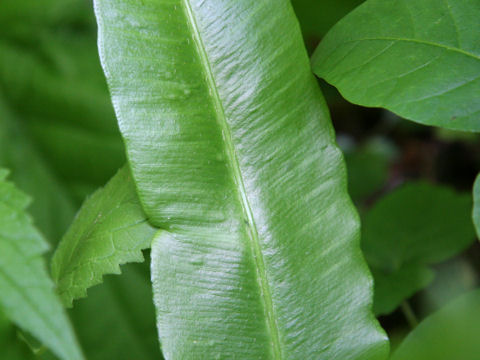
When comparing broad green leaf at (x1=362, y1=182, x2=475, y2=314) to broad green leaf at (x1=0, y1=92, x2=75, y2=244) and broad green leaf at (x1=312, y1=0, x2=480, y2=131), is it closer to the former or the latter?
broad green leaf at (x1=312, y1=0, x2=480, y2=131)

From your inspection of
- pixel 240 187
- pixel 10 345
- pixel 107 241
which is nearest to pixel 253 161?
pixel 240 187

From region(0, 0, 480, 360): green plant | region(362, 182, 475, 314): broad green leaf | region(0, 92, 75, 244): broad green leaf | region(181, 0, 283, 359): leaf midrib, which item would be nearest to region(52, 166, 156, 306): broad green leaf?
region(0, 0, 480, 360): green plant

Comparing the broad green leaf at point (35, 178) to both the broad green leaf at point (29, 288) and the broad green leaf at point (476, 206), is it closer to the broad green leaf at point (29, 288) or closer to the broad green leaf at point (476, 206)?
the broad green leaf at point (29, 288)

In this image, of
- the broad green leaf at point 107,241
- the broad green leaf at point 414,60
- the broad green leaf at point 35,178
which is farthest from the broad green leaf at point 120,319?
the broad green leaf at point 414,60

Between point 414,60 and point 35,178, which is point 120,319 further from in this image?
point 414,60

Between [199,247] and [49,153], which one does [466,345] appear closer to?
[199,247]

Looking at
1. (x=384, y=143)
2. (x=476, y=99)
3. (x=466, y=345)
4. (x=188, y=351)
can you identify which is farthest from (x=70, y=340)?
(x=384, y=143)

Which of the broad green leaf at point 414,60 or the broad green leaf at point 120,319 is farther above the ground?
the broad green leaf at point 414,60
